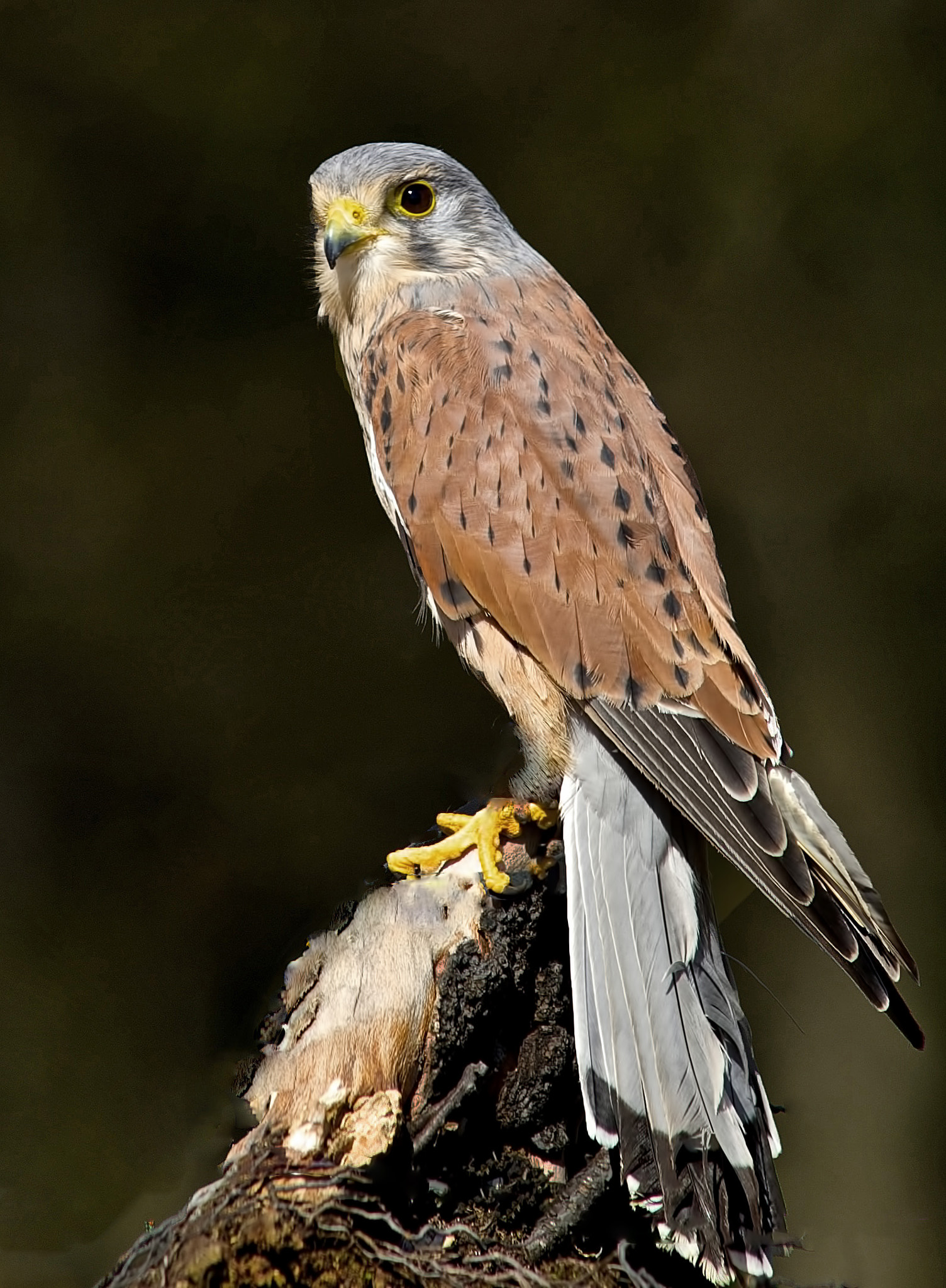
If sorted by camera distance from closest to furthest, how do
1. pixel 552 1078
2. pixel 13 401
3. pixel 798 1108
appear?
pixel 552 1078 → pixel 13 401 → pixel 798 1108

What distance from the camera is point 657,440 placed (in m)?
2.18

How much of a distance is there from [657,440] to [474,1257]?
1.47m

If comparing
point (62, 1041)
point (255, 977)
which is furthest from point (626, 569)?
point (62, 1041)

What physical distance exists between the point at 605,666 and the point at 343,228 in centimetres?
109

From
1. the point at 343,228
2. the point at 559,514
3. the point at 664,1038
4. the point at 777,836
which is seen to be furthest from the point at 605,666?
the point at 343,228

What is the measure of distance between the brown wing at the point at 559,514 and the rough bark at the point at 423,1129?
0.41 meters

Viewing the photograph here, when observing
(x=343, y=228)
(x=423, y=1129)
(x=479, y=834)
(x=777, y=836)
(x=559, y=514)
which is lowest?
(x=423, y=1129)

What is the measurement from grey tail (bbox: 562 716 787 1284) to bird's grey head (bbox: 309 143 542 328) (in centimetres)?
118

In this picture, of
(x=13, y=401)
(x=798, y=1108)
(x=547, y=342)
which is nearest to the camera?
(x=547, y=342)

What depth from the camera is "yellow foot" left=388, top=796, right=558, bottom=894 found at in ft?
6.50

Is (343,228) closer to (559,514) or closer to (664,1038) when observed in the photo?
(559,514)

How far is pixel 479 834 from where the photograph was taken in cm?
198

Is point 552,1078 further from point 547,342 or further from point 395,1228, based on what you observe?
point 547,342

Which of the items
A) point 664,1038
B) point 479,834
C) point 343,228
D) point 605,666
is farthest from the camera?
point 343,228
